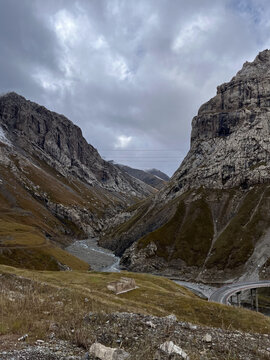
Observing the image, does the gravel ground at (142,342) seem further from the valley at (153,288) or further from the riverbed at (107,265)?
the riverbed at (107,265)

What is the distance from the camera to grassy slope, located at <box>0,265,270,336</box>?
14367 millimetres

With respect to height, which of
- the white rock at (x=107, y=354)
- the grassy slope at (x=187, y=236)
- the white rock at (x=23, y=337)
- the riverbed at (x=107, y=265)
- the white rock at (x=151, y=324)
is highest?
the white rock at (x=107, y=354)

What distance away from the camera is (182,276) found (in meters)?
148

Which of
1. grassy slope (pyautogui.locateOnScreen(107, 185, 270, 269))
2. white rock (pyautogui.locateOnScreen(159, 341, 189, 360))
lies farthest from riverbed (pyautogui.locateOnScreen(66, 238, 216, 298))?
white rock (pyautogui.locateOnScreen(159, 341, 189, 360))

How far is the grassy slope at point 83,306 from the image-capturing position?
1437 cm

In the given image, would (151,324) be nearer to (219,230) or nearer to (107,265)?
(107,265)

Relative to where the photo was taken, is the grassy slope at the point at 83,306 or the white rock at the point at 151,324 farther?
the grassy slope at the point at 83,306

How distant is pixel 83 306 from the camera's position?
21.1 metres

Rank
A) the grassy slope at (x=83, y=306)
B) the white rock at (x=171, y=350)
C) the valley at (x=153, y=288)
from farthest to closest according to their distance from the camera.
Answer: the grassy slope at (x=83, y=306), the valley at (x=153, y=288), the white rock at (x=171, y=350)

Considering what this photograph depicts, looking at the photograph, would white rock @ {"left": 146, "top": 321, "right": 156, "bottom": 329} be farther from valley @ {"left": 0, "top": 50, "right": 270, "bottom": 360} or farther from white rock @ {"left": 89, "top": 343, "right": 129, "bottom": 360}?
white rock @ {"left": 89, "top": 343, "right": 129, "bottom": 360}

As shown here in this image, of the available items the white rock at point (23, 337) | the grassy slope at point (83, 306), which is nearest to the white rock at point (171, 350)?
the grassy slope at point (83, 306)

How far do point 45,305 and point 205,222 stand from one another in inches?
6978

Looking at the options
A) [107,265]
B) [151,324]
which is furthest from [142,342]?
[107,265]

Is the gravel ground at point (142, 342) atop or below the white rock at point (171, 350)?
below
